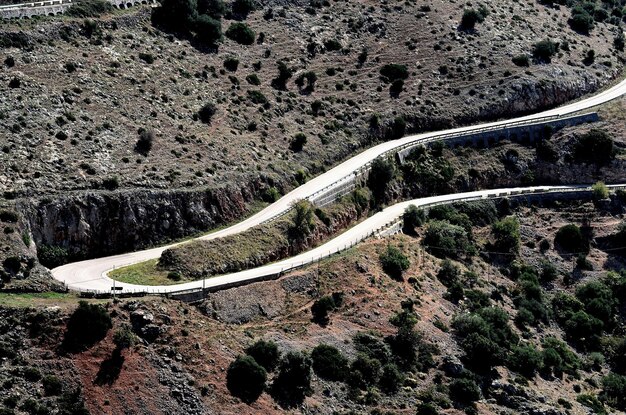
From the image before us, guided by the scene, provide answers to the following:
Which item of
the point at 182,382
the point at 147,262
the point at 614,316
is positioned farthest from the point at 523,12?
the point at 182,382

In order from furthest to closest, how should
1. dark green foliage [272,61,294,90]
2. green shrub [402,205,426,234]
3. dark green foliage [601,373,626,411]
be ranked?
dark green foliage [272,61,294,90] < green shrub [402,205,426,234] < dark green foliage [601,373,626,411]

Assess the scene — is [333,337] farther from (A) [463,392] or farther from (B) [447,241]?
(B) [447,241]

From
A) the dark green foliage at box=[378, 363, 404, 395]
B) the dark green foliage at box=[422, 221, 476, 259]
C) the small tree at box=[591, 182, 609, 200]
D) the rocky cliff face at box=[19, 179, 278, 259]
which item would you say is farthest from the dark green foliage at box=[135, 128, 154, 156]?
the small tree at box=[591, 182, 609, 200]

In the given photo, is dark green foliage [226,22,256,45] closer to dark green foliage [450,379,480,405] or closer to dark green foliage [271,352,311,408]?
dark green foliage [450,379,480,405]

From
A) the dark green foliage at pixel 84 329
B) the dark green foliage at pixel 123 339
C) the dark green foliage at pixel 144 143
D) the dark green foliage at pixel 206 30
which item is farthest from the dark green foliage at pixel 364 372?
the dark green foliage at pixel 206 30

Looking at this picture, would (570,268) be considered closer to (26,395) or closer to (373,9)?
(373,9)

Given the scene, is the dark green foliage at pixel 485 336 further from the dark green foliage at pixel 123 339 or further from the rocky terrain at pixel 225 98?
the dark green foliage at pixel 123 339

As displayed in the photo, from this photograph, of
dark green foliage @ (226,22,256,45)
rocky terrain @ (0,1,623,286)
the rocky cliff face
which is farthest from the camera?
dark green foliage @ (226,22,256,45)
